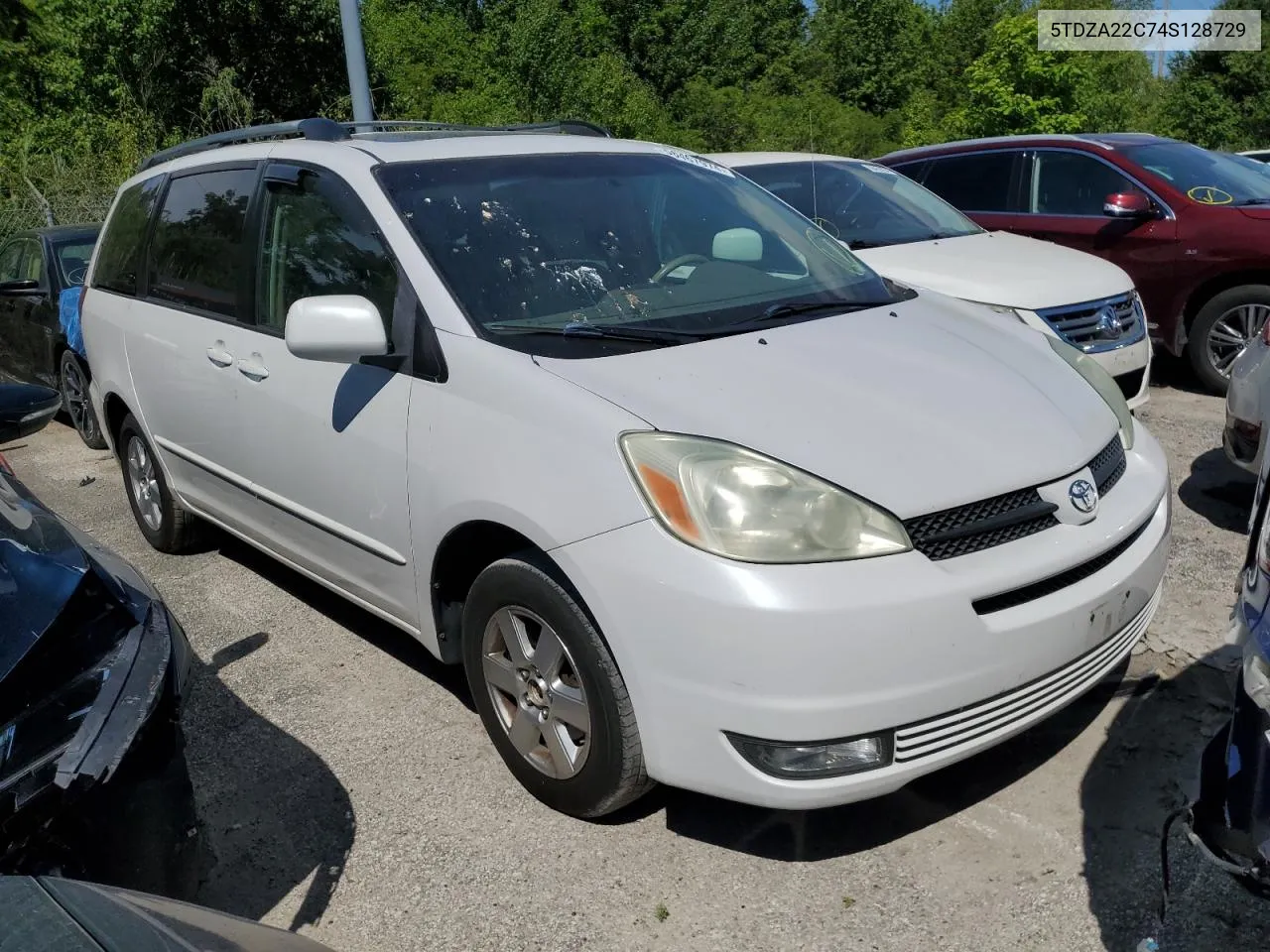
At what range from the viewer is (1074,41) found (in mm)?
20656

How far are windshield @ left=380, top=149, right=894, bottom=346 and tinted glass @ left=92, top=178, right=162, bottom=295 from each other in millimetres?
1936

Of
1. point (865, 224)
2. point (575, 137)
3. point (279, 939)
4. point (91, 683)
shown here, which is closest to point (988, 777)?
point (279, 939)

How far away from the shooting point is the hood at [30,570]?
2023 mm

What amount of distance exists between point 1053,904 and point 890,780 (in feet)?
1.62

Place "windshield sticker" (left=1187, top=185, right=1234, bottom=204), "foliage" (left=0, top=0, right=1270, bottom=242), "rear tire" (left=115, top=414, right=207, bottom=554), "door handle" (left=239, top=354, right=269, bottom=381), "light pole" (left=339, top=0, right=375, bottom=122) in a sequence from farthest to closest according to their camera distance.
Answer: "foliage" (left=0, top=0, right=1270, bottom=242) → "light pole" (left=339, top=0, right=375, bottom=122) → "windshield sticker" (left=1187, top=185, right=1234, bottom=204) → "rear tire" (left=115, top=414, right=207, bottom=554) → "door handle" (left=239, top=354, right=269, bottom=381)

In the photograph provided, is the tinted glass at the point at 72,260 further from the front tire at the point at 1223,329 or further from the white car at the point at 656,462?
the front tire at the point at 1223,329

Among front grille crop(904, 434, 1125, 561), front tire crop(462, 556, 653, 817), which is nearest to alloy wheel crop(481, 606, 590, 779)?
front tire crop(462, 556, 653, 817)

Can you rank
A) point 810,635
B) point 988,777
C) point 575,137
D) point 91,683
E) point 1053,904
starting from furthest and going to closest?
point 575,137 < point 988,777 < point 1053,904 < point 810,635 < point 91,683

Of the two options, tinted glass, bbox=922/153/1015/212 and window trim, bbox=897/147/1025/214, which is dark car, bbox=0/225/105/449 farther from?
tinted glass, bbox=922/153/1015/212

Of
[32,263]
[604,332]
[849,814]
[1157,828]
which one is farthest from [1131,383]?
[32,263]

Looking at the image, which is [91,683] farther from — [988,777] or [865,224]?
[865,224]

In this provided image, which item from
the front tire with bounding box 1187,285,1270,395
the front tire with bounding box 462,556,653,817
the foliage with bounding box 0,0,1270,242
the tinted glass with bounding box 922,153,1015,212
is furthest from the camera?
the foliage with bounding box 0,0,1270,242

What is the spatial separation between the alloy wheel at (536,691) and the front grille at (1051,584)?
0.97 meters

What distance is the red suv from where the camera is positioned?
672 centimetres
